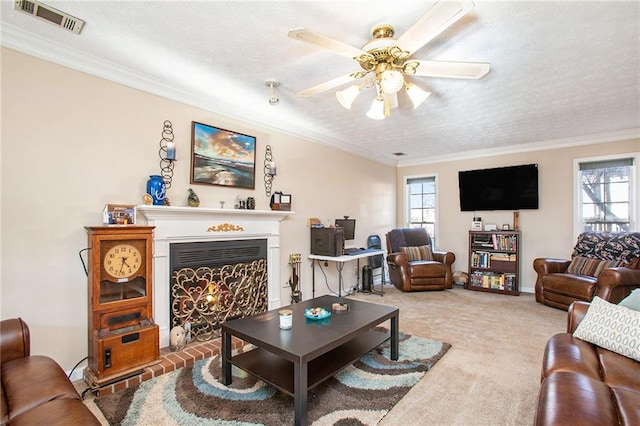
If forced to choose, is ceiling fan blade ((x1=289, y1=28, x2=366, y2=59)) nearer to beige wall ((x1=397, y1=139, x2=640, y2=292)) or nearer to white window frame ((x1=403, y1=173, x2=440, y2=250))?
beige wall ((x1=397, y1=139, x2=640, y2=292))

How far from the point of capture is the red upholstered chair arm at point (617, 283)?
11.1 ft

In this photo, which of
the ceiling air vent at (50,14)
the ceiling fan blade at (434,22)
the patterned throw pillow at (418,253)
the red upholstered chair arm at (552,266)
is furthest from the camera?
the patterned throw pillow at (418,253)

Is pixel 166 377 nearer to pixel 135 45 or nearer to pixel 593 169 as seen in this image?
pixel 135 45

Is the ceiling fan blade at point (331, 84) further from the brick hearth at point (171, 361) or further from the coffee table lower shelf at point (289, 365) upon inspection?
the brick hearth at point (171, 361)

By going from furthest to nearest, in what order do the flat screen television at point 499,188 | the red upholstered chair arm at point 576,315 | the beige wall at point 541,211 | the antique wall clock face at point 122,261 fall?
the flat screen television at point 499,188
the beige wall at point 541,211
the antique wall clock face at point 122,261
the red upholstered chair arm at point 576,315

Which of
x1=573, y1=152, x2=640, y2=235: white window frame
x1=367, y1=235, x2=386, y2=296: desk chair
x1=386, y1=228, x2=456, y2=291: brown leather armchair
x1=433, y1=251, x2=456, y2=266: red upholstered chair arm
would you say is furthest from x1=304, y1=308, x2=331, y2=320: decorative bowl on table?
x1=573, y1=152, x2=640, y2=235: white window frame

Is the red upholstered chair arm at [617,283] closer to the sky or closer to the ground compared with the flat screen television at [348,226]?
closer to the ground

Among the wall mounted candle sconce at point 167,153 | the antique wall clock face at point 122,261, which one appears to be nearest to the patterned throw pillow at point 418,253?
the wall mounted candle sconce at point 167,153

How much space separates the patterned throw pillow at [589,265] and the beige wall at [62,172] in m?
4.92

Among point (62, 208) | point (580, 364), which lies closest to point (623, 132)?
point (580, 364)

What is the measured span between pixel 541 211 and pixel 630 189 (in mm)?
1054

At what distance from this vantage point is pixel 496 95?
122 inches

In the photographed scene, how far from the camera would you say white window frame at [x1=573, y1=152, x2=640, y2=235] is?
4.28m

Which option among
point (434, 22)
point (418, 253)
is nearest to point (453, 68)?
point (434, 22)
